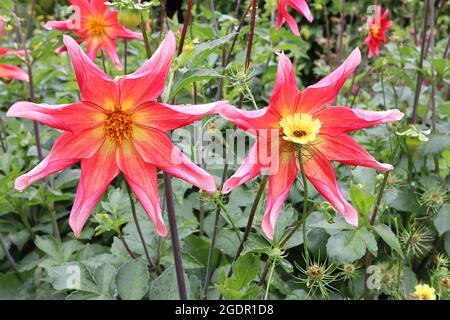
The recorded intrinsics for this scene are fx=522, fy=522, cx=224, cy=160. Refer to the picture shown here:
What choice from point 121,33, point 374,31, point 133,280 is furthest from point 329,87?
point 374,31

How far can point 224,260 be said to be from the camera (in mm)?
1325

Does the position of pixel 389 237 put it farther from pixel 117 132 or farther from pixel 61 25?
pixel 61 25

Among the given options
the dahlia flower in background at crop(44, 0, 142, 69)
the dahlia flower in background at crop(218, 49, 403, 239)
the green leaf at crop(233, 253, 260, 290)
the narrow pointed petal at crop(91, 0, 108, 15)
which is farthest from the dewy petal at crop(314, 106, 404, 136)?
the narrow pointed petal at crop(91, 0, 108, 15)

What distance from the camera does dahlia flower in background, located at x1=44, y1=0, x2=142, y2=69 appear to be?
1.38m

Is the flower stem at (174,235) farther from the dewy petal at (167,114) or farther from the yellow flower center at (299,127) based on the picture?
the yellow flower center at (299,127)

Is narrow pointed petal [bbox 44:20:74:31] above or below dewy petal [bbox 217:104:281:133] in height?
below

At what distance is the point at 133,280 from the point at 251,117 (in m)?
0.53

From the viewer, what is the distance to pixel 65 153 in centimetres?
84

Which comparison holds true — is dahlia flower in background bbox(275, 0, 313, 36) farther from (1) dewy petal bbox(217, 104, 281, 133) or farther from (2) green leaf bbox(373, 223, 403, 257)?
(2) green leaf bbox(373, 223, 403, 257)

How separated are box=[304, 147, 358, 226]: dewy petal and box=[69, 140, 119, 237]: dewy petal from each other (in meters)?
0.33

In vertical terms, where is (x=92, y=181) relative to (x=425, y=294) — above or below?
above

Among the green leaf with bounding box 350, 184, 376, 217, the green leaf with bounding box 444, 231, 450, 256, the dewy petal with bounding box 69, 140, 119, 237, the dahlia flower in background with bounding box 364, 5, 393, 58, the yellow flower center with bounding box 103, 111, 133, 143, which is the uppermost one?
the yellow flower center with bounding box 103, 111, 133, 143
